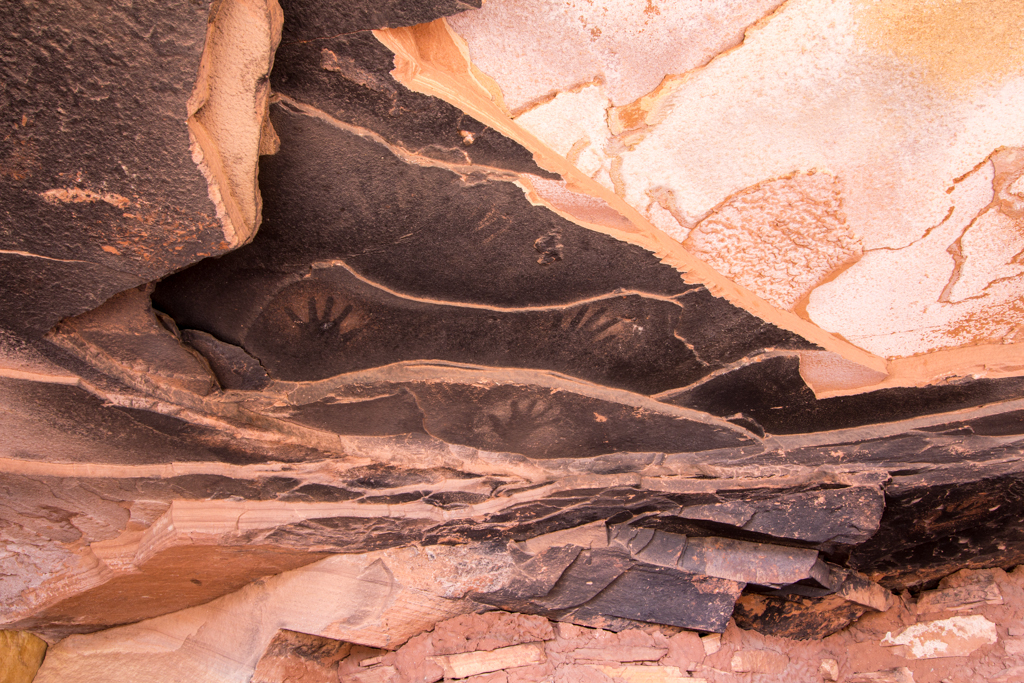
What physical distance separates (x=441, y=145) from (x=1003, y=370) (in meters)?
1.43

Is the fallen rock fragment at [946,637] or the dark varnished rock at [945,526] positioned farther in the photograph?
the fallen rock fragment at [946,637]

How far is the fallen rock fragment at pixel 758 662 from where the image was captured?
91.4 inches

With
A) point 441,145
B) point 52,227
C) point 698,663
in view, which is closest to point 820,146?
point 441,145

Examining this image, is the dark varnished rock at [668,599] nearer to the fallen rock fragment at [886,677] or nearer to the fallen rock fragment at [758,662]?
the fallen rock fragment at [758,662]

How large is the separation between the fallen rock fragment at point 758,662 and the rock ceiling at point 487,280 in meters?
0.72

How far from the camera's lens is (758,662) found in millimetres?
2350

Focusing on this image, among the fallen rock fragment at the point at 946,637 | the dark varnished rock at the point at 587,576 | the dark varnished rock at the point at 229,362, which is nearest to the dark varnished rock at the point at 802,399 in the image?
the dark varnished rock at the point at 587,576

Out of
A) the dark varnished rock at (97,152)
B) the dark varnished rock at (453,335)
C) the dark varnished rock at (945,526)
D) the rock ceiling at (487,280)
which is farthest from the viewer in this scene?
the dark varnished rock at (945,526)

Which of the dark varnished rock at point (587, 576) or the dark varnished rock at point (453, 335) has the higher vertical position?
the dark varnished rock at point (453, 335)

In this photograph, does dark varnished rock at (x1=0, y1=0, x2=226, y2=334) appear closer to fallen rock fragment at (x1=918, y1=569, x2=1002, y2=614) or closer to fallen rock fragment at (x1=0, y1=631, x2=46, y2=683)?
fallen rock fragment at (x1=0, y1=631, x2=46, y2=683)

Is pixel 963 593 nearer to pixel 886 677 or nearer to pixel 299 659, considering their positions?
pixel 886 677

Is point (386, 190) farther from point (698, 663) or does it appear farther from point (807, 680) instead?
point (807, 680)

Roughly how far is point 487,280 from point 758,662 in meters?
2.17

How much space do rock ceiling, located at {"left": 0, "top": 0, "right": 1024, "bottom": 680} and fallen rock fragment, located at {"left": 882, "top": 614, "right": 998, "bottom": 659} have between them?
2.23ft
